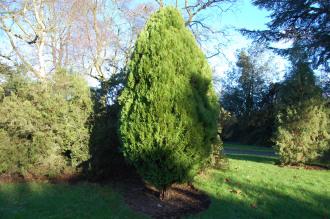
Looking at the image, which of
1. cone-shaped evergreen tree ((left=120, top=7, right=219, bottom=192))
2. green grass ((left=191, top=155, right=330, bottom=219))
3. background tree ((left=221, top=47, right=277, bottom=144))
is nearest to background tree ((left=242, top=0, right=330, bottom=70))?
background tree ((left=221, top=47, right=277, bottom=144))

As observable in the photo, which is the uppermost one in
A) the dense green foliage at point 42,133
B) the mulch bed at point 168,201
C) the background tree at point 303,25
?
the background tree at point 303,25

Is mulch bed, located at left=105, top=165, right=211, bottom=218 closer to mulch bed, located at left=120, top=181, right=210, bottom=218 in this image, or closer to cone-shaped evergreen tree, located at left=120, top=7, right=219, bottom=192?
mulch bed, located at left=120, top=181, right=210, bottom=218

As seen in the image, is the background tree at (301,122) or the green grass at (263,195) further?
the background tree at (301,122)

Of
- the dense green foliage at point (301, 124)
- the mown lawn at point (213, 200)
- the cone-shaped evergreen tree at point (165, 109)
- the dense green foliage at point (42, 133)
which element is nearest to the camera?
the mown lawn at point (213, 200)

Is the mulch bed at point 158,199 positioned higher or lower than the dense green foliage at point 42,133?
lower

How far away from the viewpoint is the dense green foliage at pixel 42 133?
7246mm

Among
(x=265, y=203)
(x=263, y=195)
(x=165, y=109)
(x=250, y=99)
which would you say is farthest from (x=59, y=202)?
(x=250, y=99)

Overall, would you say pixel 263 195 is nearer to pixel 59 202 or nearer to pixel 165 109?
pixel 165 109

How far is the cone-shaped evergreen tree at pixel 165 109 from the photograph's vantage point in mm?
5973

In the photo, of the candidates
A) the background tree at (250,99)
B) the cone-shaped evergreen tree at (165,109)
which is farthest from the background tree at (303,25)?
the cone-shaped evergreen tree at (165,109)

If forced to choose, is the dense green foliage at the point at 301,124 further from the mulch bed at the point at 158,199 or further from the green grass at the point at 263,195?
the mulch bed at the point at 158,199

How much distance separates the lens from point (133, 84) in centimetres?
632

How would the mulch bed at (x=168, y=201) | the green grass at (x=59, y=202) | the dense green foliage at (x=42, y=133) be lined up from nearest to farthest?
the green grass at (x=59, y=202)
the mulch bed at (x=168, y=201)
the dense green foliage at (x=42, y=133)

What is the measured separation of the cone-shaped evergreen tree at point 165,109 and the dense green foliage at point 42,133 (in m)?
1.55
